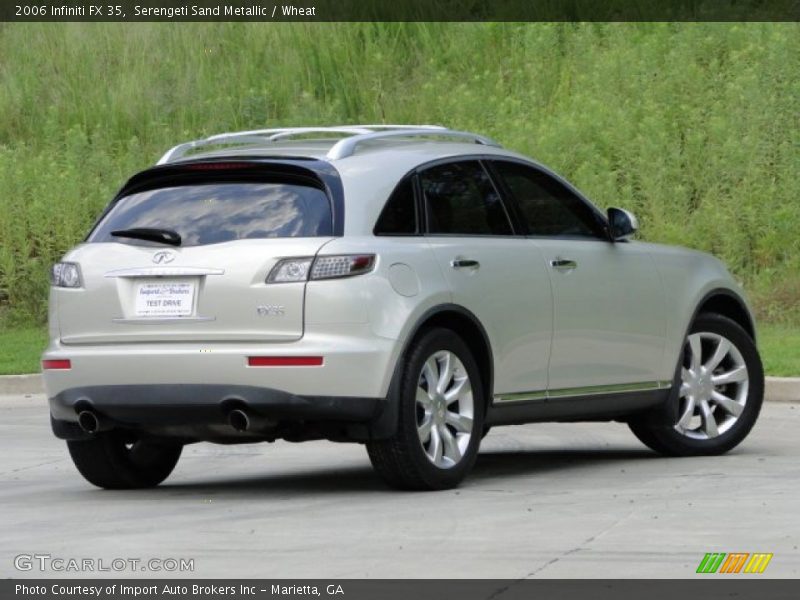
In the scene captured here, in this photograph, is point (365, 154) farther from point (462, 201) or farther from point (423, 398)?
point (423, 398)

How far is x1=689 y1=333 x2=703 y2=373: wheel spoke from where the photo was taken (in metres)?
11.2

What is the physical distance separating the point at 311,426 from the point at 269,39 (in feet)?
68.3

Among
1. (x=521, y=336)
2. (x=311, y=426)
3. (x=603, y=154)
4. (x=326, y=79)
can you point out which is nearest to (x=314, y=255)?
(x=311, y=426)

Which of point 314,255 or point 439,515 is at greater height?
point 314,255

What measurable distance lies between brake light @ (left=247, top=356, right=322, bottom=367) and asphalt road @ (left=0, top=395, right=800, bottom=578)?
674 millimetres

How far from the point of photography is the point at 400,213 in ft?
31.2

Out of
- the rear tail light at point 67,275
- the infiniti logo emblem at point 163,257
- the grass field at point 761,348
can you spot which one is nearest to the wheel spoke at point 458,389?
the infiniti logo emblem at point 163,257

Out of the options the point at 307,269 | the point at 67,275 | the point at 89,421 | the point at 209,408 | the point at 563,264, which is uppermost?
the point at 307,269

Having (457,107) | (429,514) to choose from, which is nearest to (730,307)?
(429,514)

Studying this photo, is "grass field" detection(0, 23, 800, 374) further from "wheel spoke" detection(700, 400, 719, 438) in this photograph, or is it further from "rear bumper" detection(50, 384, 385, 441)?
"rear bumper" detection(50, 384, 385, 441)

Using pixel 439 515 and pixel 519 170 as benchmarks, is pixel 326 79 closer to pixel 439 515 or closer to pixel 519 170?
pixel 519 170

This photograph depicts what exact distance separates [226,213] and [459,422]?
5.11ft

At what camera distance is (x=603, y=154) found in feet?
77.9


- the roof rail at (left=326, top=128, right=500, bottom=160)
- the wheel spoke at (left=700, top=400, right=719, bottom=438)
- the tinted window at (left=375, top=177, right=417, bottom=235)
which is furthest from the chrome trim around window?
the roof rail at (left=326, top=128, right=500, bottom=160)
